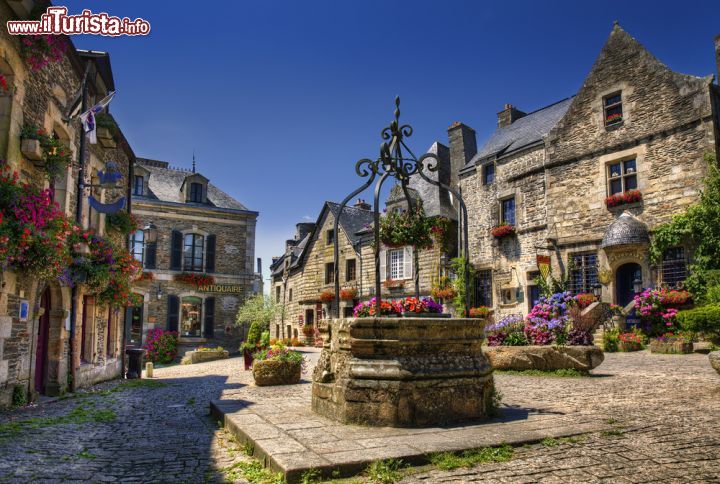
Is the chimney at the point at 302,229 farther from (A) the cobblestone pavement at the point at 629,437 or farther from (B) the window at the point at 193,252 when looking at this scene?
(A) the cobblestone pavement at the point at 629,437

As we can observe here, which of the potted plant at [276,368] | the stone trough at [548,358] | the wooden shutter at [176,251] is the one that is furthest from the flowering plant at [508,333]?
the wooden shutter at [176,251]

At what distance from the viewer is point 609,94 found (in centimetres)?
1692

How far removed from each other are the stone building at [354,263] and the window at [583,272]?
5.58 m

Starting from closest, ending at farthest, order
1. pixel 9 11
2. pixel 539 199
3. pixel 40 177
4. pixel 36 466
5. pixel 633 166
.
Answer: pixel 36 466 → pixel 9 11 → pixel 40 177 → pixel 633 166 → pixel 539 199

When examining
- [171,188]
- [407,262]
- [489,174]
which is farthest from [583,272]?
[171,188]

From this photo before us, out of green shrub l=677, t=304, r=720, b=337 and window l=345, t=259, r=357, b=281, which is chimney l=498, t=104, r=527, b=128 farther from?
green shrub l=677, t=304, r=720, b=337

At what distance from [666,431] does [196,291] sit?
22.4m

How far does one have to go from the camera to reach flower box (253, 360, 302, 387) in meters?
10.1

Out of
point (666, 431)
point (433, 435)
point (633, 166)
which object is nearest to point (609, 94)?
point (633, 166)

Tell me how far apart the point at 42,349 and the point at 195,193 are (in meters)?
16.5

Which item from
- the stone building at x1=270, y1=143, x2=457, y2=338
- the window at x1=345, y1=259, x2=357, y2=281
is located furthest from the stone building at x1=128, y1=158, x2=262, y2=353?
the window at x1=345, y1=259, x2=357, y2=281

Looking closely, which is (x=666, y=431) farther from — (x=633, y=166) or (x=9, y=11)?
(x=633, y=166)

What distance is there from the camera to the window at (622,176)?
16.2m

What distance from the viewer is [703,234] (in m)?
13.8
